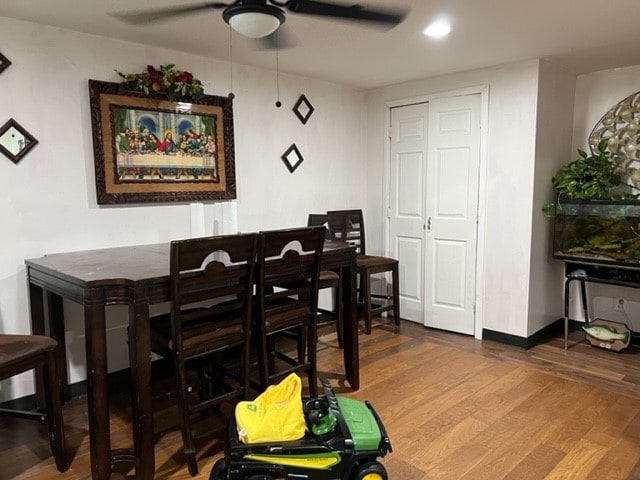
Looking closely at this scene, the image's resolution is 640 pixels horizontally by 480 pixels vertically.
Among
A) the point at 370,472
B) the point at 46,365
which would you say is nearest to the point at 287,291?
the point at 370,472

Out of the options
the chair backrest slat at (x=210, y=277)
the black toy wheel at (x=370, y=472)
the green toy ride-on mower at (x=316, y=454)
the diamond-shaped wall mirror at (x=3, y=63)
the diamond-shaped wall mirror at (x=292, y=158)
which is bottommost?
the black toy wheel at (x=370, y=472)

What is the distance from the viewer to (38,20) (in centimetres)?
255

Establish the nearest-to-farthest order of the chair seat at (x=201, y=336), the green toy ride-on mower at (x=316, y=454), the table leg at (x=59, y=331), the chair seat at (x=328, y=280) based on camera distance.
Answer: the green toy ride-on mower at (x=316, y=454), the chair seat at (x=201, y=336), the table leg at (x=59, y=331), the chair seat at (x=328, y=280)

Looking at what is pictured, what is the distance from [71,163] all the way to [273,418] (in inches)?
76.9

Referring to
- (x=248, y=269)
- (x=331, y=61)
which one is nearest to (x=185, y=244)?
(x=248, y=269)

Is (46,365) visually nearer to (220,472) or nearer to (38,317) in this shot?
(38,317)

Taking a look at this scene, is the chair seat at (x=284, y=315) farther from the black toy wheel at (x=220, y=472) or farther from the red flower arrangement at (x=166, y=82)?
the red flower arrangement at (x=166, y=82)

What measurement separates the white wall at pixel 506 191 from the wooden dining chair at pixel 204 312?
2312 millimetres

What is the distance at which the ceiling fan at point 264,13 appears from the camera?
188 centimetres

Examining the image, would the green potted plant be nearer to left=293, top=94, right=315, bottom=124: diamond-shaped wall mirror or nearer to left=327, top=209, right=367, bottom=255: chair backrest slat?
left=327, top=209, right=367, bottom=255: chair backrest slat

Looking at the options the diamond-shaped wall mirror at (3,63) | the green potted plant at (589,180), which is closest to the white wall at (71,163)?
the diamond-shaped wall mirror at (3,63)

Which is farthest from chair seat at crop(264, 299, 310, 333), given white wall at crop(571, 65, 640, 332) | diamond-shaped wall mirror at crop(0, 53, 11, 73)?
white wall at crop(571, 65, 640, 332)

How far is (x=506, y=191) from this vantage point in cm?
367

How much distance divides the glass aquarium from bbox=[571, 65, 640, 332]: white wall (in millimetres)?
619
